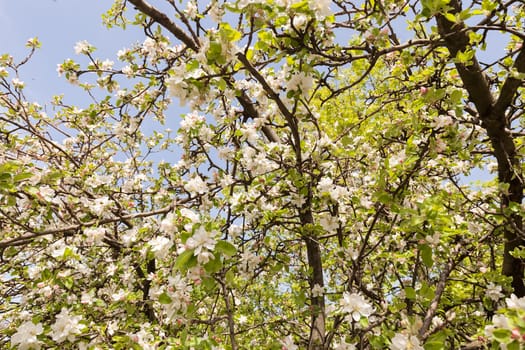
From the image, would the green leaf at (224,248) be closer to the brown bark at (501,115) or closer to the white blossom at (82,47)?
the brown bark at (501,115)

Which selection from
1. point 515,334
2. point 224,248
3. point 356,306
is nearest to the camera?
point 515,334

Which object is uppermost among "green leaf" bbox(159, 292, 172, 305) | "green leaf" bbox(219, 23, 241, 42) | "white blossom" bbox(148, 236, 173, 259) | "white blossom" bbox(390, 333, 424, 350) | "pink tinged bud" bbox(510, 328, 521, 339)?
"green leaf" bbox(219, 23, 241, 42)

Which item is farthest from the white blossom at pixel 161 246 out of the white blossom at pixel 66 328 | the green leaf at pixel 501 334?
the green leaf at pixel 501 334

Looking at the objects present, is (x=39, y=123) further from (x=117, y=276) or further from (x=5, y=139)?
(x=117, y=276)

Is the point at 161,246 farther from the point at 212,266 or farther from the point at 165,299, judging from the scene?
the point at 212,266

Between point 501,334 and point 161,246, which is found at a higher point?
point 161,246

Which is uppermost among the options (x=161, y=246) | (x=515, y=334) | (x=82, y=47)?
(x=82, y=47)

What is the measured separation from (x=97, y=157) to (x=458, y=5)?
17.3 ft

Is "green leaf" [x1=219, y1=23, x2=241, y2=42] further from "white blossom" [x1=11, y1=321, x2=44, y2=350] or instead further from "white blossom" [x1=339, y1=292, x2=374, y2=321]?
"white blossom" [x1=11, y1=321, x2=44, y2=350]

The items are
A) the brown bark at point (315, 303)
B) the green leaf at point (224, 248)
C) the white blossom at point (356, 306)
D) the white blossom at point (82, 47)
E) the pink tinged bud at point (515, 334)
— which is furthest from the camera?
the white blossom at point (82, 47)

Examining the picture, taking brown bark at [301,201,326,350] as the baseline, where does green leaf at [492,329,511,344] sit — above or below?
below

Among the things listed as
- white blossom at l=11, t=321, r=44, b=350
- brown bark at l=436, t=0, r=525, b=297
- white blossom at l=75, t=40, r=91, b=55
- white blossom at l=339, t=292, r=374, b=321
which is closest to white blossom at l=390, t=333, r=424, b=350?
white blossom at l=339, t=292, r=374, b=321

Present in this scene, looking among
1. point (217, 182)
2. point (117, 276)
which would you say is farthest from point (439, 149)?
point (117, 276)

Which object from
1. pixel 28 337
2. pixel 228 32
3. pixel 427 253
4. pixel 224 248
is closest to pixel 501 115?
pixel 427 253
